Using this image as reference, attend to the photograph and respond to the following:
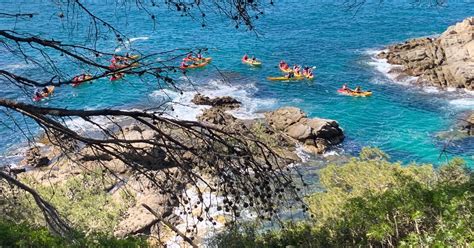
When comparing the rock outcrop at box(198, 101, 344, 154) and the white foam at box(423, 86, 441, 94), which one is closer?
the rock outcrop at box(198, 101, 344, 154)

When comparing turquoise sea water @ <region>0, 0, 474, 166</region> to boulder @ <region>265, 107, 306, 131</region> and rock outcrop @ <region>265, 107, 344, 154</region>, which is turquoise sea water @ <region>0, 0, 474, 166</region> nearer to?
rock outcrop @ <region>265, 107, 344, 154</region>

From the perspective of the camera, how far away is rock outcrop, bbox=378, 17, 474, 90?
2842cm

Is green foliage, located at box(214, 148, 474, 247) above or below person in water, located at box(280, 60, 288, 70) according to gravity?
above

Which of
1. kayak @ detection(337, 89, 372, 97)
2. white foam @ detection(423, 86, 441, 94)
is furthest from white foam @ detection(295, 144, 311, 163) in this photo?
white foam @ detection(423, 86, 441, 94)

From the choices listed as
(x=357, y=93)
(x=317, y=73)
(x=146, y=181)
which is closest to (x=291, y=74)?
(x=317, y=73)

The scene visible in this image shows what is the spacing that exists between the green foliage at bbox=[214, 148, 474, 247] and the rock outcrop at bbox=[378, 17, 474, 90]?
57.2 feet

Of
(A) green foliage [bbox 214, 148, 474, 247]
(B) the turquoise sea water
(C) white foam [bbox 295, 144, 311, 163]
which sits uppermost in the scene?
(A) green foliage [bbox 214, 148, 474, 247]

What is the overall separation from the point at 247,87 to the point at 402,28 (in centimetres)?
1411

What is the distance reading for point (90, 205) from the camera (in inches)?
636

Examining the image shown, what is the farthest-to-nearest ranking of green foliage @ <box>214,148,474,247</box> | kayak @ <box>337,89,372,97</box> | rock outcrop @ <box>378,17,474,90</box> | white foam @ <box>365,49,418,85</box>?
white foam @ <box>365,49,418,85</box>, rock outcrop @ <box>378,17,474,90</box>, kayak @ <box>337,89,372,97</box>, green foliage @ <box>214,148,474,247</box>

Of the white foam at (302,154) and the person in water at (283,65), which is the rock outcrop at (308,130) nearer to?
the white foam at (302,154)

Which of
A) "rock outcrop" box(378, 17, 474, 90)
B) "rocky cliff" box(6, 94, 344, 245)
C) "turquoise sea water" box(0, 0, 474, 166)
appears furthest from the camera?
"rock outcrop" box(378, 17, 474, 90)

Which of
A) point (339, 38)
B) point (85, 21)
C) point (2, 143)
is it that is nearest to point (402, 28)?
point (339, 38)

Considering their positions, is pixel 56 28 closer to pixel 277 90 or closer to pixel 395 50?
pixel 277 90
